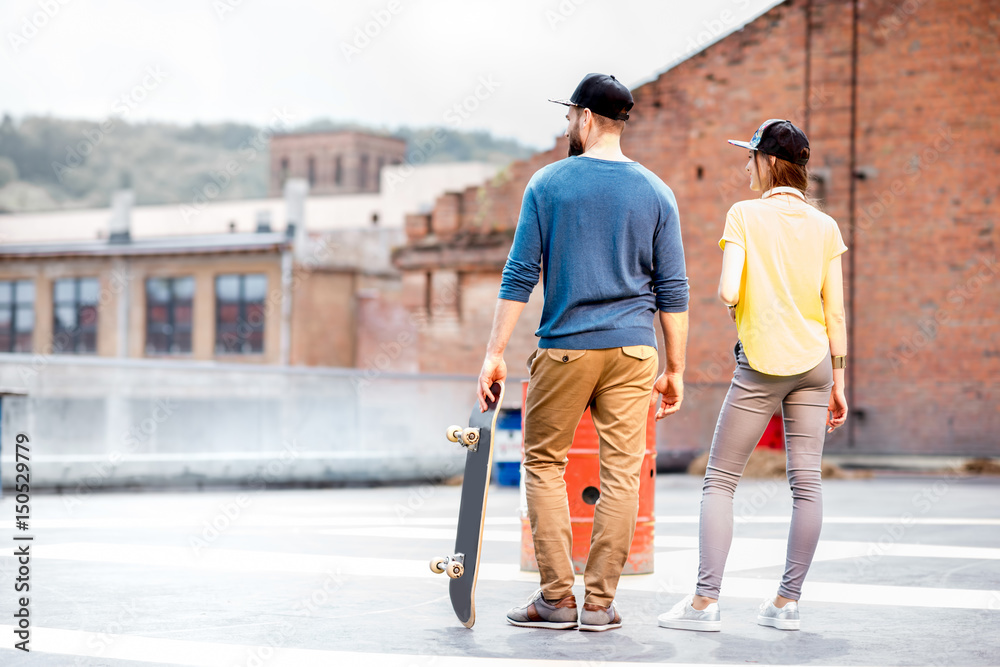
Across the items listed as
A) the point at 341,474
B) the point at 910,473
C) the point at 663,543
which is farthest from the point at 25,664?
the point at 910,473

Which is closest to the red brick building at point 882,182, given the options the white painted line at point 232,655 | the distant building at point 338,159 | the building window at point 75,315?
the white painted line at point 232,655

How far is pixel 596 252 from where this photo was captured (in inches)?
171

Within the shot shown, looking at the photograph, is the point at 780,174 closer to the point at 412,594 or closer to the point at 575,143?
the point at 575,143

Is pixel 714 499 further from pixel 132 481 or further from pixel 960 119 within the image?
pixel 960 119

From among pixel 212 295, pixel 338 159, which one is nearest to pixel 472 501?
pixel 212 295

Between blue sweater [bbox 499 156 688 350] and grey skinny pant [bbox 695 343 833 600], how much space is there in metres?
0.42

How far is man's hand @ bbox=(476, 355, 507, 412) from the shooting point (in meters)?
4.34

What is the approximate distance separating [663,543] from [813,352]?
3.12m

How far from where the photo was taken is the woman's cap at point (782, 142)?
14.6 feet

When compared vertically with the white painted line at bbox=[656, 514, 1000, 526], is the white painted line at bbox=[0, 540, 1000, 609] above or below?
above

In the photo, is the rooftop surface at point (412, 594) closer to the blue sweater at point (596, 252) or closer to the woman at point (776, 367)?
the woman at point (776, 367)

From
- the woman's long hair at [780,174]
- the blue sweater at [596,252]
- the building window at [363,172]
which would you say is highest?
the building window at [363,172]

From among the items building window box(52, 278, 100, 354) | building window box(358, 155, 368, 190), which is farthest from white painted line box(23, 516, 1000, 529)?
building window box(358, 155, 368, 190)

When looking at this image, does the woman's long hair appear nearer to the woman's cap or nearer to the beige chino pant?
the woman's cap
